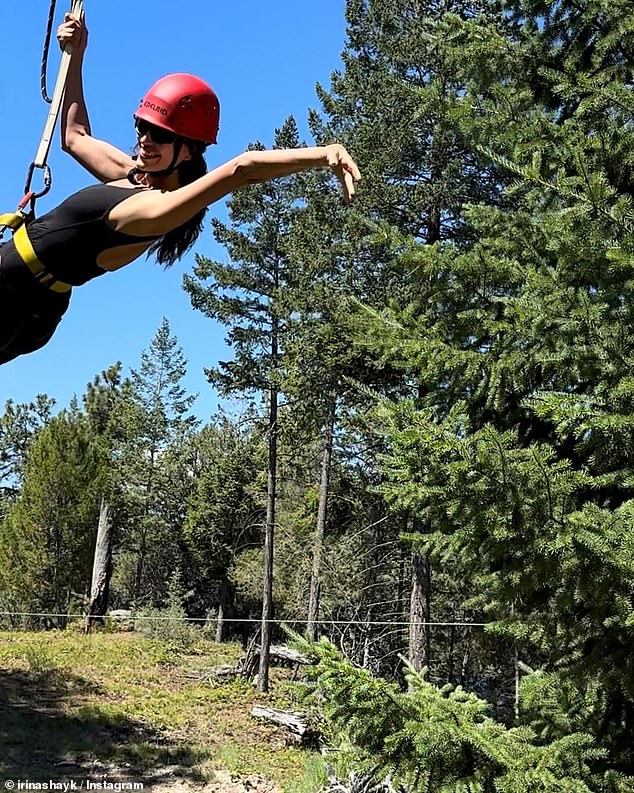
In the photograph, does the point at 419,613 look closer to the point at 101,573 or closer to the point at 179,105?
the point at 179,105

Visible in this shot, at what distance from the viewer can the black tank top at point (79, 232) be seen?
1.87 meters

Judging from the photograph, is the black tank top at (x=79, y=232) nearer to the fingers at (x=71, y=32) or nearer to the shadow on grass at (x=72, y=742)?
the fingers at (x=71, y=32)

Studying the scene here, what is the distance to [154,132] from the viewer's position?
1.91 meters

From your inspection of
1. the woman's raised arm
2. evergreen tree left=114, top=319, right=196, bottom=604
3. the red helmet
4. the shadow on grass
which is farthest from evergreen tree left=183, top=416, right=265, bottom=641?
the red helmet

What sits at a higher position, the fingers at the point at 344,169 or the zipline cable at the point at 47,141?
the zipline cable at the point at 47,141

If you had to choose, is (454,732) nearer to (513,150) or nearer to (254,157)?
(254,157)

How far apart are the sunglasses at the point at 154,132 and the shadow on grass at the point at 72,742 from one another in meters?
9.36

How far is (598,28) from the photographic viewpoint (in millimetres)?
4316

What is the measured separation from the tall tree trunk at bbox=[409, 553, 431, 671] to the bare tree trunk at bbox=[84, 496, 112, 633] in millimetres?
12474

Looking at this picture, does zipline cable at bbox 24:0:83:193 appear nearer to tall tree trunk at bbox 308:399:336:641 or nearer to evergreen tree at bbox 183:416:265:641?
tall tree trunk at bbox 308:399:336:641

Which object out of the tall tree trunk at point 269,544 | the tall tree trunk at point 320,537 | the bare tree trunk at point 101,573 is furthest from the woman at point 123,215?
the bare tree trunk at point 101,573

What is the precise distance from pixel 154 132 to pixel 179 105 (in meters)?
0.10

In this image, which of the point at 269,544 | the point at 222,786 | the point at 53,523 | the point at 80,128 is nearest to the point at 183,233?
the point at 80,128

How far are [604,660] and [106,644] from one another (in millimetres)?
16400
